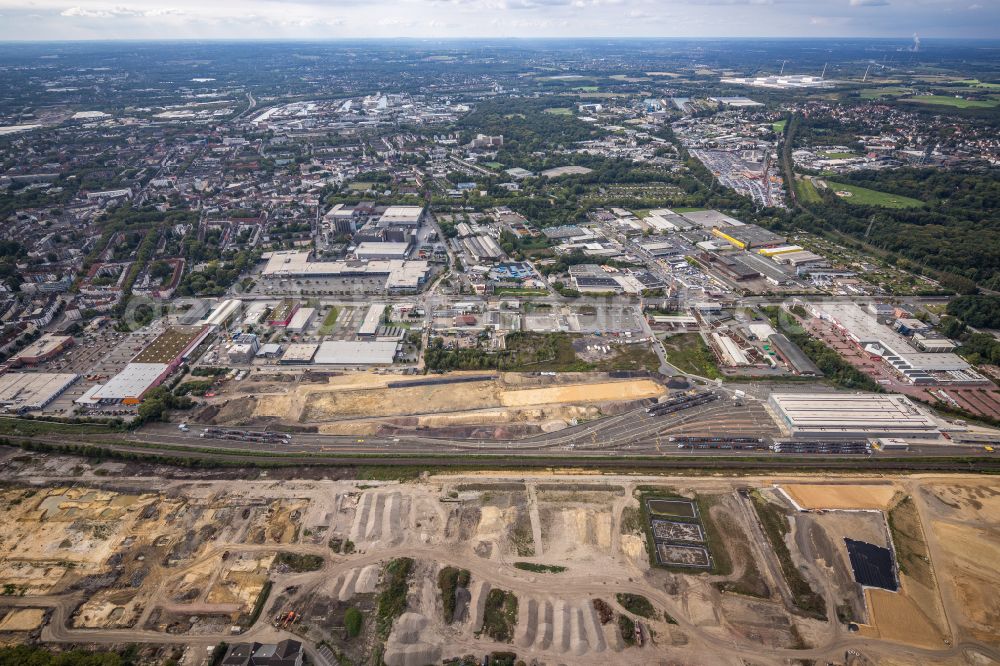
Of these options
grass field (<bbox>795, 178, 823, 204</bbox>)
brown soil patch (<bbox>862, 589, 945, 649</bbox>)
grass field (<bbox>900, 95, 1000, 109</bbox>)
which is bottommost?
brown soil patch (<bbox>862, 589, 945, 649</bbox>)

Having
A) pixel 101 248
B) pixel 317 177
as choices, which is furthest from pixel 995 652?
pixel 317 177

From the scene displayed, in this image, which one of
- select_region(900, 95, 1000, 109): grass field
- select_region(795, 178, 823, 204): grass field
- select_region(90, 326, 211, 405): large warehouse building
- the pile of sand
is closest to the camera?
the pile of sand

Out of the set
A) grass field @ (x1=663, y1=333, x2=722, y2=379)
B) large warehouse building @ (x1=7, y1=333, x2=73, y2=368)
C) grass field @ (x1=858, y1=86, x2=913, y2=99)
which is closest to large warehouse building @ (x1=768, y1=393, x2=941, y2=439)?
grass field @ (x1=663, y1=333, x2=722, y2=379)

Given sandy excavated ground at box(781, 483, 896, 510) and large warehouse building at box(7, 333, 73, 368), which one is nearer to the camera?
sandy excavated ground at box(781, 483, 896, 510)

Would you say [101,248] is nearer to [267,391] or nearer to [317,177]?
[317,177]

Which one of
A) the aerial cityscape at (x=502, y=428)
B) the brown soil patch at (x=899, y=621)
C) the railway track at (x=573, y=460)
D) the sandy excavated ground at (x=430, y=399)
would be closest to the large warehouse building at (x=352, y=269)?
the aerial cityscape at (x=502, y=428)

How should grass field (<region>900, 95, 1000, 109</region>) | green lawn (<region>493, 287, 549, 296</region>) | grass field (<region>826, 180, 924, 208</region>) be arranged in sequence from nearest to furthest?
green lawn (<region>493, 287, 549, 296</region>)
grass field (<region>826, 180, 924, 208</region>)
grass field (<region>900, 95, 1000, 109</region>)

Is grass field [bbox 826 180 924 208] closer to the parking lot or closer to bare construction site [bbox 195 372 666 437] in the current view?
bare construction site [bbox 195 372 666 437]

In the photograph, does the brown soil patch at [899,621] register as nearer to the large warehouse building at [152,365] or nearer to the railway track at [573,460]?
the railway track at [573,460]
